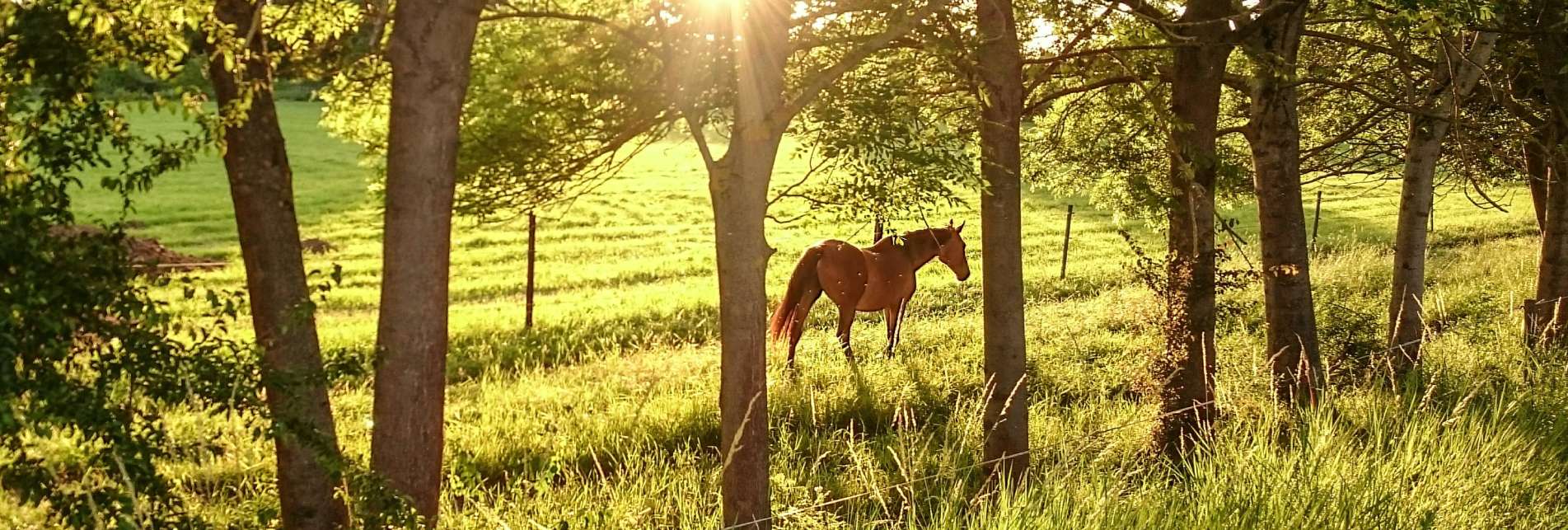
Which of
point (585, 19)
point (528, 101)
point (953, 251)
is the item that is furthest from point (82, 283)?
point (953, 251)

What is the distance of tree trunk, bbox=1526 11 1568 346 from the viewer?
9.75m

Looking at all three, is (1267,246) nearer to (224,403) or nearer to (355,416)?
(224,403)

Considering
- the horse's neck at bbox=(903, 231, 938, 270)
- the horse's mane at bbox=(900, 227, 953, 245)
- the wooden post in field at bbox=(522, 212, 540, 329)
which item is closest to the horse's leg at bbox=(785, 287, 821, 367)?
the horse's neck at bbox=(903, 231, 938, 270)

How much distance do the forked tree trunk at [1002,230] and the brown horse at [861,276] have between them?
510cm

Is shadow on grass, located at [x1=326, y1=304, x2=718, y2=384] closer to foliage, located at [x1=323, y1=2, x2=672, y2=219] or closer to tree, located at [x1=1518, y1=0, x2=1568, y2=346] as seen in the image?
foliage, located at [x1=323, y1=2, x2=672, y2=219]

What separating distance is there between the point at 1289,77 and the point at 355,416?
9075 mm

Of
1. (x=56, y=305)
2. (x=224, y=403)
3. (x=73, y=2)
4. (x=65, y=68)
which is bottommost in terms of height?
(x=224, y=403)

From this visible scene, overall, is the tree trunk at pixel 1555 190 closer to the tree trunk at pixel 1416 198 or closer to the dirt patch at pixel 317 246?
the tree trunk at pixel 1416 198

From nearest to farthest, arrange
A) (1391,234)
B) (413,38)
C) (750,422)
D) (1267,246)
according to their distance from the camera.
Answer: (413,38) → (750,422) → (1267,246) → (1391,234)

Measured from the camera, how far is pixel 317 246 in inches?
1109

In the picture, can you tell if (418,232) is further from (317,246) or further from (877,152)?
(317,246)

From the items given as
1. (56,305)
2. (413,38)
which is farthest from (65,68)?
(413,38)

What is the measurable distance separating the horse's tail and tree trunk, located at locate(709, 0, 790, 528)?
6.58 m

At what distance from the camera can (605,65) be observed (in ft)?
20.0
